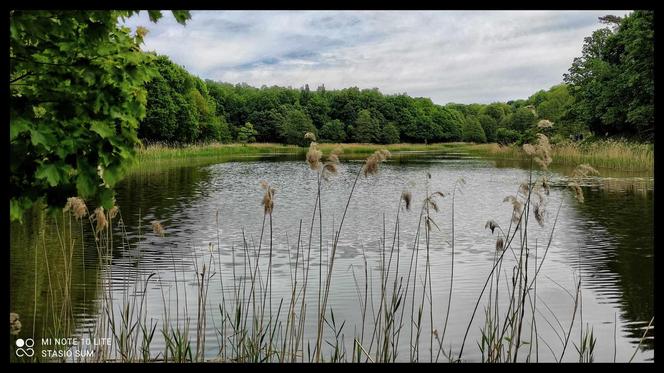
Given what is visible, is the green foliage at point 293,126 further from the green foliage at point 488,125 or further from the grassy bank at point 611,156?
the green foliage at point 488,125

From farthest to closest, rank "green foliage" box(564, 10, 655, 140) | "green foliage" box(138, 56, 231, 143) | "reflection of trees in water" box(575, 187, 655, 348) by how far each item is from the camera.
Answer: "green foliage" box(138, 56, 231, 143)
"green foliage" box(564, 10, 655, 140)
"reflection of trees in water" box(575, 187, 655, 348)

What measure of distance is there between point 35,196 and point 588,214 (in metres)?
15.4

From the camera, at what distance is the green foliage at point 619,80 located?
3569cm

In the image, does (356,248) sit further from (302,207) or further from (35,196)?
(35,196)

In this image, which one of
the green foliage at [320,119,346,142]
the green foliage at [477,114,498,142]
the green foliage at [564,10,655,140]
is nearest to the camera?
the green foliage at [564,10,655,140]

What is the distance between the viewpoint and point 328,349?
21.7 feet

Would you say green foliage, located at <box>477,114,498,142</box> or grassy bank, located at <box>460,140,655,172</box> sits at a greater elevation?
green foliage, located at <box>477,114,498,142</box>

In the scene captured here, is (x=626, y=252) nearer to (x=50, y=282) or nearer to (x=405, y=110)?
(x=50, y=282)

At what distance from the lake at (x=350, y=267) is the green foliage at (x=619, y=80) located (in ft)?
54.1

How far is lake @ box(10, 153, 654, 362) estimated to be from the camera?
6699 millimetres

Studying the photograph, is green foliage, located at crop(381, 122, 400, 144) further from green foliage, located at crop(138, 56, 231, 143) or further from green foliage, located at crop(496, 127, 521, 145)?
green foliage, located at crop(138, 56, 231, 143)

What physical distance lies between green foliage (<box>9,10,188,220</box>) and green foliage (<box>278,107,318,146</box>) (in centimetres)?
6743

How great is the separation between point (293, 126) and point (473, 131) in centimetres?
5428

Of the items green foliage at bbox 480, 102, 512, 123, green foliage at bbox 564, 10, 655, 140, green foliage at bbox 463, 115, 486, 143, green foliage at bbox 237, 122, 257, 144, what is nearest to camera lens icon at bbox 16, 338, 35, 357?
green foliage at bbox 564, 10, 655, 140
